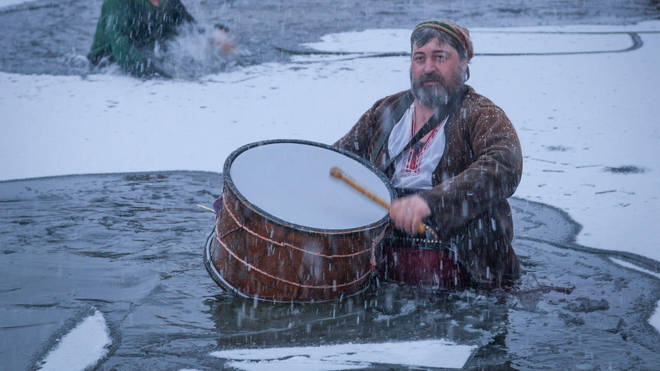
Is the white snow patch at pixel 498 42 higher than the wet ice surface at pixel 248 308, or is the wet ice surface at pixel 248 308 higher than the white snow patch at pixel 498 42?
the white snow patch at pixel 498 42

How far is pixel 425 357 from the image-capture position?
217 cm

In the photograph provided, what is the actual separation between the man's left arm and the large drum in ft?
0.60

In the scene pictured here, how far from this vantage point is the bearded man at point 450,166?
7.84ft

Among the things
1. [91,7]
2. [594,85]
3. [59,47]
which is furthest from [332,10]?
[594,85]

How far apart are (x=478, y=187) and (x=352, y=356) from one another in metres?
0.66

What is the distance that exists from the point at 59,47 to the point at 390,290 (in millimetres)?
5838

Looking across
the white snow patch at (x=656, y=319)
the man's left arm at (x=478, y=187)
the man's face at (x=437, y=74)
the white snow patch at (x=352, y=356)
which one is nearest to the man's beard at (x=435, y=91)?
the man's face at (x=437, y=74)

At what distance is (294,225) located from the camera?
2.26m

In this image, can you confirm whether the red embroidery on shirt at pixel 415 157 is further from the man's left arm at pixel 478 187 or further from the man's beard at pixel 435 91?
the man's left arm at pixel 478 187

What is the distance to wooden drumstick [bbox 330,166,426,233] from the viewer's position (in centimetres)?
234

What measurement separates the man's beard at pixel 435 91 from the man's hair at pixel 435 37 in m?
0.10

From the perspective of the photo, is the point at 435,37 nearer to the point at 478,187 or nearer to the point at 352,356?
the point at 478,187

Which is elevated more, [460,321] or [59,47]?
[59,47]

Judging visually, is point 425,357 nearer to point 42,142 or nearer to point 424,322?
point 424,322
